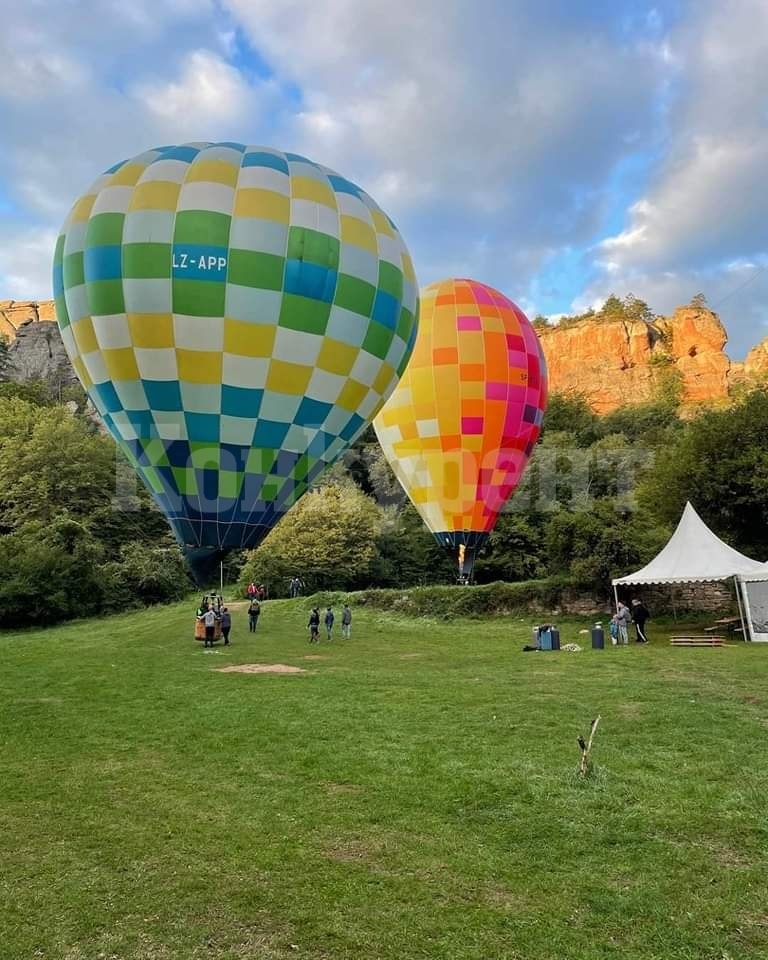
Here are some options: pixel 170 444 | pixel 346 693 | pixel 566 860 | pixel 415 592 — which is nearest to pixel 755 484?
pixel 415 592

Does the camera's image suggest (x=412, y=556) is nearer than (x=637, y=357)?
Yes

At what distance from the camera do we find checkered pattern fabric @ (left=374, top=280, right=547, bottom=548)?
19.2m

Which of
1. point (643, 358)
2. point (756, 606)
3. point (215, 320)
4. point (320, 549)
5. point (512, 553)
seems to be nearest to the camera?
point (215, 320)

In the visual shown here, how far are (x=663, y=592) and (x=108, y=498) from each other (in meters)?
30.2

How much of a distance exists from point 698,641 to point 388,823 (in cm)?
1276

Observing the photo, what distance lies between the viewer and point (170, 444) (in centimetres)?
1076

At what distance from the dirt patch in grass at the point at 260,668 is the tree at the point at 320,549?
19442 millimetres

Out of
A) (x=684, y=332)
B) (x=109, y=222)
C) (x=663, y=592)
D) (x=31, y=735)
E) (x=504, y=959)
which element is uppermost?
(x=684, y=332)

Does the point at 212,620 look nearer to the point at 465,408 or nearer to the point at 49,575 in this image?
the point at 465,408

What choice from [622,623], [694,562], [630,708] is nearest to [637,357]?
[694,562]

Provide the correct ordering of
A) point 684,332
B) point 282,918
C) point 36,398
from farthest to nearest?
point 684,332
point 36,398
point 282,918

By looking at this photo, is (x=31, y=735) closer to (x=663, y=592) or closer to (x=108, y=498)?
(x=663, y=592)

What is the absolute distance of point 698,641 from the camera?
52.5 ft

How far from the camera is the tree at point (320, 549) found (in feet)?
112
